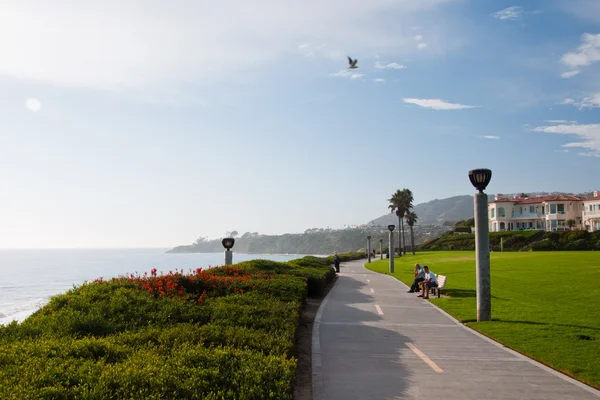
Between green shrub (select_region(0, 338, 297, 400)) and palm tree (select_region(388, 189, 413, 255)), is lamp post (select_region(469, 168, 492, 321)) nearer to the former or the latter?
green shrub (select_region(0, 338, 297, 400))

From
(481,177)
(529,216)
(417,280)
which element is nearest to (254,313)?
(481,177)

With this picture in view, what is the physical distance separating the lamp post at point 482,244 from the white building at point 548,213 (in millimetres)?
86295

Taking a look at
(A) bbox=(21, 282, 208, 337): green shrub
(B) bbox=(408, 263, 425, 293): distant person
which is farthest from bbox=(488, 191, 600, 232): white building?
(A) bbox=(21, 282, 208, 337): green shrub

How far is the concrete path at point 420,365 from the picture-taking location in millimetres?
7312

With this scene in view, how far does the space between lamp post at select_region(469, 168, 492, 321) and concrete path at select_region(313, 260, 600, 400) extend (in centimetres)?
96

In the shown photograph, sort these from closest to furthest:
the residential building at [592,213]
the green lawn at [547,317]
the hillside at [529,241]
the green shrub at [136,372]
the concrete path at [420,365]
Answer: the green shrub at [136,372], the concrete path at [420,365], the green lawn at [547,317], the hillside at [529,241], the residential building at [592,213]

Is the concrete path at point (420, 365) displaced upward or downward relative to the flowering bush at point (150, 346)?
downward

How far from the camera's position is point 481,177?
1434 cm

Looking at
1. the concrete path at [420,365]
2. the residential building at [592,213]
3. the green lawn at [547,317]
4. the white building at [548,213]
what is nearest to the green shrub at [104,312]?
the concrete path at [420,365]

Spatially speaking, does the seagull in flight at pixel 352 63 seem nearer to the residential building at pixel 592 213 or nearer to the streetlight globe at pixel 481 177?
the streetlight globe at pixel 481 177

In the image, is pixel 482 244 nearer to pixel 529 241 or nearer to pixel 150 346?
pixel 150 346

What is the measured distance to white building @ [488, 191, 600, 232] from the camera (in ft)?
296

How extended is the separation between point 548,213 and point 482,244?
93876 millimetres

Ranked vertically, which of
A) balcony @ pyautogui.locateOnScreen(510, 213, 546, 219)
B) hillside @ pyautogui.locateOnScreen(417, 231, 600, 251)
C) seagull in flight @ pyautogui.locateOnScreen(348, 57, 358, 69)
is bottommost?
hillside @ pyautogui.locateOnScreen(417, 231, 600, 251)
